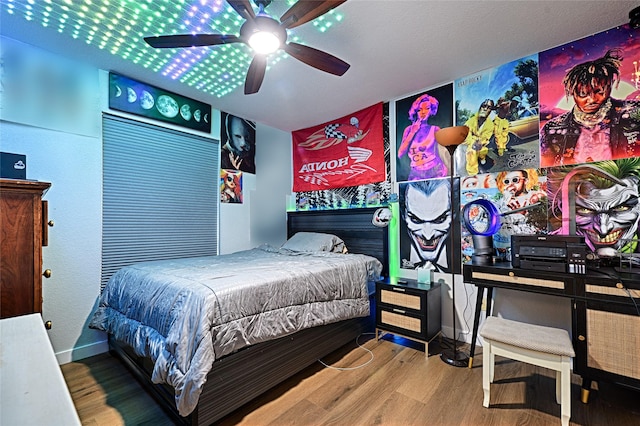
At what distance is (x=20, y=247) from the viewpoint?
1.41 metres

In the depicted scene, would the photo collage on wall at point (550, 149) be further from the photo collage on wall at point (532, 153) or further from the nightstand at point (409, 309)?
the nightstand at point (409, 309)

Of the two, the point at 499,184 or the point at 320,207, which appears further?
the point at 320,207

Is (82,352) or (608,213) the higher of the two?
(608,213)

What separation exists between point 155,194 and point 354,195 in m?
2.28

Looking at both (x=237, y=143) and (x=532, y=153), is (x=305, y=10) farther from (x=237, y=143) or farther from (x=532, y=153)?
(x=237, y=143)

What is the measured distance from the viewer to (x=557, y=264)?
1878 mm

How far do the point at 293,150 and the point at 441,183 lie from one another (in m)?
2.30

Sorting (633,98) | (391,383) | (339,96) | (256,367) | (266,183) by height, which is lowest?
(391,383)

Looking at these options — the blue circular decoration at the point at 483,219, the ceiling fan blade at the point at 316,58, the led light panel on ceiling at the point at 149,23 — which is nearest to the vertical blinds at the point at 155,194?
the led light panel on ceiling at the point at 149,23

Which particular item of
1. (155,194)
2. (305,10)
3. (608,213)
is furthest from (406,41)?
(155,194)

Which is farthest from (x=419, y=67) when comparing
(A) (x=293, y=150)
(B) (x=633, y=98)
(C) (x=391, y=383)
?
(C) (x=391, y=383)

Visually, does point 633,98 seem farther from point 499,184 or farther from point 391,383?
point 391,383

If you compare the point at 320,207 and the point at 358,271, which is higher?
the point at 320,207

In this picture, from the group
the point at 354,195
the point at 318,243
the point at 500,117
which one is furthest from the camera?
the point at 354,195
